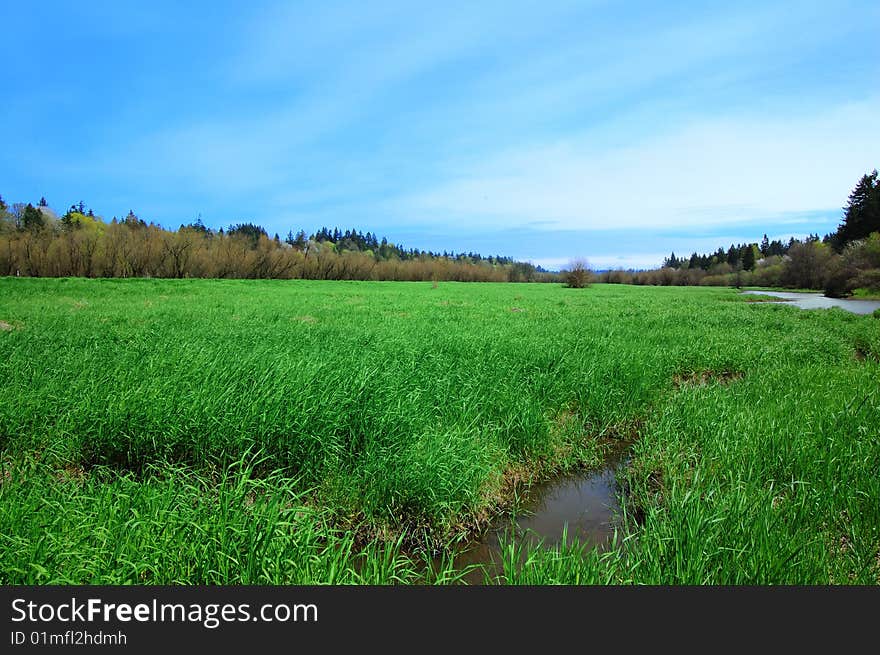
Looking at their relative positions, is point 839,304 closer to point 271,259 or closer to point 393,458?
point 393,458

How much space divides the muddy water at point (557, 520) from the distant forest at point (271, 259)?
2164 inches

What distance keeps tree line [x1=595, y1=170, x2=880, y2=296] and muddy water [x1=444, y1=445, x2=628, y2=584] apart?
55.1 m

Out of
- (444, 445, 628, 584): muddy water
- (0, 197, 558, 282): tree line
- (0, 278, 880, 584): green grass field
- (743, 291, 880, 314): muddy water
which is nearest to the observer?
A: (0, 278, 880, 584): green grass field

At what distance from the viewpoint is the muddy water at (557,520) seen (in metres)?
3.65

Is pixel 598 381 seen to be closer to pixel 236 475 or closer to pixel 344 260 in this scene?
pixel 236 475

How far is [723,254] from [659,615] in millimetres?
146082

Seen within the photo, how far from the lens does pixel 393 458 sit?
4207 millimetres

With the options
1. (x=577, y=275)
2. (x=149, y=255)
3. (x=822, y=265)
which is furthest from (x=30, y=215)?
(x=822, y=265)

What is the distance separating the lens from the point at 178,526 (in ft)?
9.42

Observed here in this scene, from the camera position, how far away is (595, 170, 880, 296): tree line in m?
46.3

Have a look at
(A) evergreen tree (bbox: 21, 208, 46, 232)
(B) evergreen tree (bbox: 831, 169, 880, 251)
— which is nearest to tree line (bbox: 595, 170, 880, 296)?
(B) evergreen tree (bbox: 831, 169, 880, 251)

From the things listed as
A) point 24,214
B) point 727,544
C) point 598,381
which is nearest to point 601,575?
point 727,544

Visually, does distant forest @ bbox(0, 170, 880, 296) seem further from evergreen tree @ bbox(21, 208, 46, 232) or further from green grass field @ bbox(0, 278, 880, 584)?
green grass field @ bbox(0, 278, 880, 584)

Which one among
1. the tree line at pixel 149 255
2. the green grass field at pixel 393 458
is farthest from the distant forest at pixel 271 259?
the green grass field at pixel 393 458
